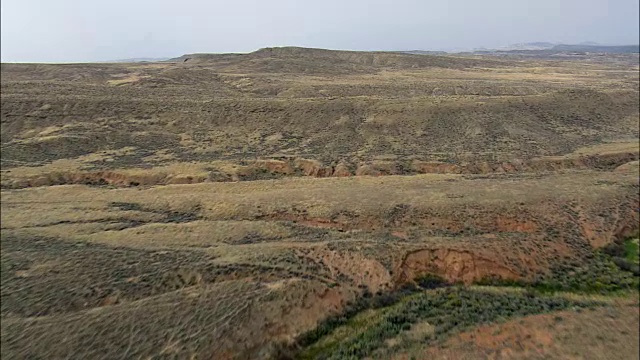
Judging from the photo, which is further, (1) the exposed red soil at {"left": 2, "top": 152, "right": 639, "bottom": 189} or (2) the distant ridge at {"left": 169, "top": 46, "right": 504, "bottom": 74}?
(2) the distant ridge at {"left": 169, "top": 46, "right": 504, "bottom": 74}

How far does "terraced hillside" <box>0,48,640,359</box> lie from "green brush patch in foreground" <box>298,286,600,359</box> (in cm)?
9

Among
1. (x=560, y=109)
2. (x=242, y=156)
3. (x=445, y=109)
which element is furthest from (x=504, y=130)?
(x=242, y=156)

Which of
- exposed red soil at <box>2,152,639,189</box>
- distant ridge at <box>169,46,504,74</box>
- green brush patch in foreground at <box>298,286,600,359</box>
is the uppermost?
distant ridge at <box>169,46,504,74</box>

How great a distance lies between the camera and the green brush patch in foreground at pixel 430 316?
15.5 metres

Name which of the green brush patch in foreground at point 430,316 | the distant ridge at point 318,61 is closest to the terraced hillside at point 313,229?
the green brush patch in foreground at point 430,316

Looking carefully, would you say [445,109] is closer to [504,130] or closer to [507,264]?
[504,130]

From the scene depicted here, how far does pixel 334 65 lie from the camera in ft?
327

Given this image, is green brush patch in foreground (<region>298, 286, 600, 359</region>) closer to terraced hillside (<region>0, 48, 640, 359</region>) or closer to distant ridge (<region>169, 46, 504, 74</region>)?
terraced hillside (<region>0, 48, 640, 359</region>)

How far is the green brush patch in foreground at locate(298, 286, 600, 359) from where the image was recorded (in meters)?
15.5

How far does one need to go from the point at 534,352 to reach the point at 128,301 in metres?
14.3

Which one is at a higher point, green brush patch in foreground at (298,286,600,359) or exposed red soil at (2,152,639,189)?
green brush patch in foreground at (298,286,600,359)

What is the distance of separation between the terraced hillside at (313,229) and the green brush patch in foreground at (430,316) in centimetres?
9

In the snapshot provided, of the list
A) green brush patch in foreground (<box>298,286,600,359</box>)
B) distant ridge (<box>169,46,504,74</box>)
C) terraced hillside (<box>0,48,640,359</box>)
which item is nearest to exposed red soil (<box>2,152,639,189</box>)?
terraced hillside (<box>0,48,640,359</box>)

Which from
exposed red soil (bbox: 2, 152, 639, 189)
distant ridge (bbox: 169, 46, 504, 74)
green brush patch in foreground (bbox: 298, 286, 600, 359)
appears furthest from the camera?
distant ridge (bbox: 169, 46, 504, 74)
